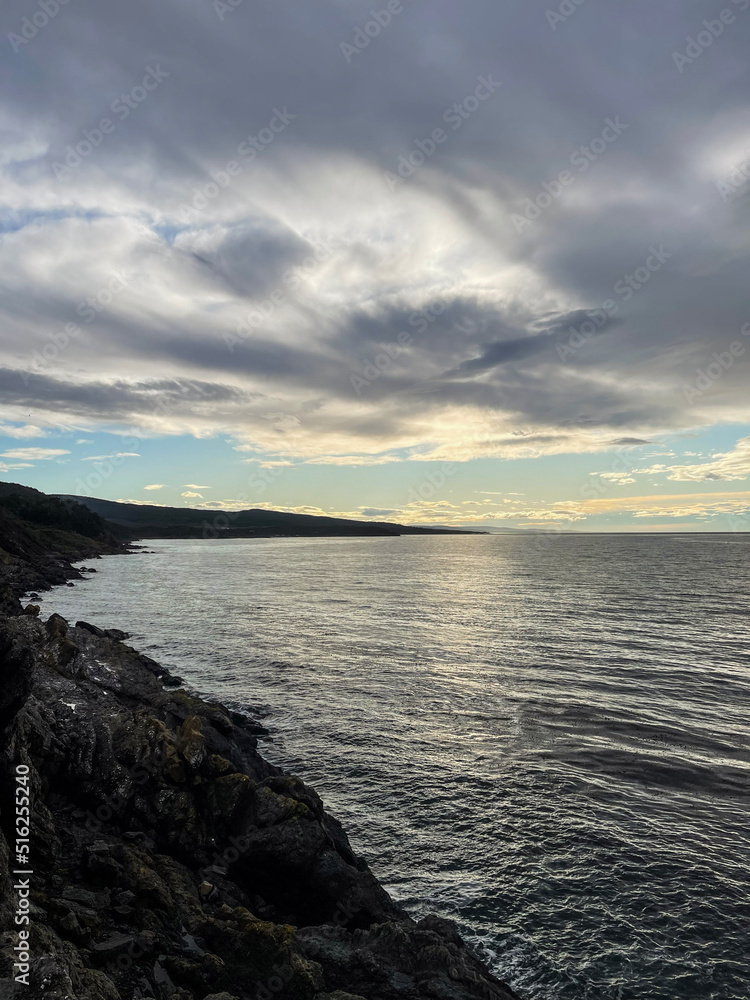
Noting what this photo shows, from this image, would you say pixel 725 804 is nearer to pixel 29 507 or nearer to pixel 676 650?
pixel 676 650

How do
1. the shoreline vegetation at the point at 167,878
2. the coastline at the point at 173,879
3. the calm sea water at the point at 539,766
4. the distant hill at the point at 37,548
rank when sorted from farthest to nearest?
the distant hill at the point at 37,548, the calm sea water at the point at 539,766, the coastline at the point at 173,879, the shoreline vegetation at the point at 167,878

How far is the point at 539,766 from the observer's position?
25156 mm

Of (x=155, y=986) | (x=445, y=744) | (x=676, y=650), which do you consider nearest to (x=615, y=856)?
(x=445, y=744)

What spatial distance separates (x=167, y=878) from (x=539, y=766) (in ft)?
57.4

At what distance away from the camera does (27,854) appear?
38.2 ft

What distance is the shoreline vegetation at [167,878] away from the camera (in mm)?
9836

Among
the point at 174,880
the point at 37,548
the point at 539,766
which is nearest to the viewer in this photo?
the point at 174,880

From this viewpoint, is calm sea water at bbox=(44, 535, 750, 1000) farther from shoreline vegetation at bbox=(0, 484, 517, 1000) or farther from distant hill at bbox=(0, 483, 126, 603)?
distant hill at bbox=(0, 483, 126, 603)

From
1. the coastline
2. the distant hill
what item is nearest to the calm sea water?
the coastline

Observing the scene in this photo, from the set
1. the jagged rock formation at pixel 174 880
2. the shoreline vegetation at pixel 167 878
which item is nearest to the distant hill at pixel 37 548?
the jagged rock formation at pixel 174 880

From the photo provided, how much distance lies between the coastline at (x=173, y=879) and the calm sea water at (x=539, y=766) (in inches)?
108

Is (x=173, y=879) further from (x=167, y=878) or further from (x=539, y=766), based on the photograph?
(x=539, y=766)

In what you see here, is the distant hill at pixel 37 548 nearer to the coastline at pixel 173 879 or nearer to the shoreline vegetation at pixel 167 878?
the coastline at pixel 173 879

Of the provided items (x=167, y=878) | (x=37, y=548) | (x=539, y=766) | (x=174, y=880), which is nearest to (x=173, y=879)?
(x=174, y=880)
